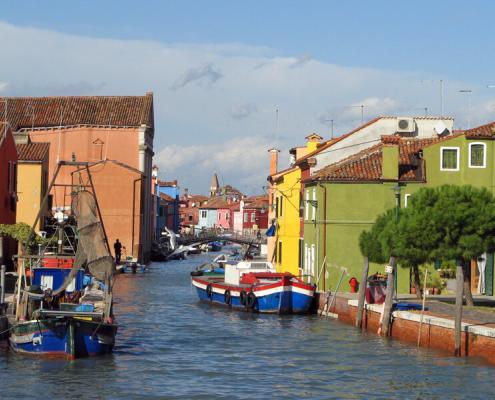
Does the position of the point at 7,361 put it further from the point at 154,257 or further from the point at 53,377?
the point at 154,257

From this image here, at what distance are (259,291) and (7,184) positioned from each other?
16.0m

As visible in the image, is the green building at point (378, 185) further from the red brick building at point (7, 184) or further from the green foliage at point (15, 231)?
the red brick building at point (7, 184)

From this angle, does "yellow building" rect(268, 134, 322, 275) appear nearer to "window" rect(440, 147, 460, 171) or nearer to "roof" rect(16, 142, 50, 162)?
"window" rect(440, 147, 460, 171)

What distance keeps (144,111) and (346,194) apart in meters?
52.3

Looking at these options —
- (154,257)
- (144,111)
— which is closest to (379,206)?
(144,111)

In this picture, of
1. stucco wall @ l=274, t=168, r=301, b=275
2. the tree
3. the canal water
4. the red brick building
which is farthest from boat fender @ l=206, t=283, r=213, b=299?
the tree

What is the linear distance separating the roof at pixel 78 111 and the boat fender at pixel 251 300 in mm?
51068

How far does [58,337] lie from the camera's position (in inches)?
1185

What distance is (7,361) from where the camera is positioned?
2988 cm

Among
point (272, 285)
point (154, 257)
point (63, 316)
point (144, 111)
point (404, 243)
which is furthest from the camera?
point (154, 257)

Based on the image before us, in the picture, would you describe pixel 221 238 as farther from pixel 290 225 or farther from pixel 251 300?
pixel 251 300

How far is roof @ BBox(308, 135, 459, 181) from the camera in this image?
4847 cm

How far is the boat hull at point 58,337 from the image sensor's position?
98.6ft

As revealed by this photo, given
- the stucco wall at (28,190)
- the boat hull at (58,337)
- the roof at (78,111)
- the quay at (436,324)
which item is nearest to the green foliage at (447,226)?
the quay at (436,324)
